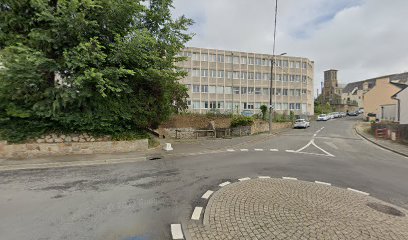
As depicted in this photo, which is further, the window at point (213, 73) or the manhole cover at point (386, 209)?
the window at point (213, 73)

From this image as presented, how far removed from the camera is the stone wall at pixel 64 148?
1012cm

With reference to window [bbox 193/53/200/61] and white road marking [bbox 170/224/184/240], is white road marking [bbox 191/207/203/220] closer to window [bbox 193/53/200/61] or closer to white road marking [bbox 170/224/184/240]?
white road marking [bbox 170/224/184/240]

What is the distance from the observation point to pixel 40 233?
4.05m

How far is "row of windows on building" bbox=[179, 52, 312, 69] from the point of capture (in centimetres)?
4881

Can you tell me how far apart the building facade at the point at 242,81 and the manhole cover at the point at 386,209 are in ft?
135

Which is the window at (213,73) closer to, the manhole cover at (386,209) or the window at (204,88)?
the window at (204,88)

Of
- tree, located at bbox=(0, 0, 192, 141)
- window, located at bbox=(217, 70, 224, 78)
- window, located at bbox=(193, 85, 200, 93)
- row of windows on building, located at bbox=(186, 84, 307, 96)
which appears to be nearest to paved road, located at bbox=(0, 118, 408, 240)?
tree, located at bbox=(0, 0, 192, 141)

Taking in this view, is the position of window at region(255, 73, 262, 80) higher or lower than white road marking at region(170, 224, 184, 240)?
higher

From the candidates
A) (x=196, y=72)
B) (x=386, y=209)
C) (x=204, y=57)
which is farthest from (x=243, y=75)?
(x=386, y=209)

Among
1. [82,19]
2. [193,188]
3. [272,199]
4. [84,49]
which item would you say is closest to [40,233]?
[193,188]

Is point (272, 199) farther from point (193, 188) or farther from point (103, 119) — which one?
point (103, 119)

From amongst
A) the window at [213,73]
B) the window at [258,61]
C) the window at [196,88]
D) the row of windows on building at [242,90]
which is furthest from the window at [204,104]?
the window at [258,61]

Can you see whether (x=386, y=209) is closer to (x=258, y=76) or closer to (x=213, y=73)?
(x=213, y=73)

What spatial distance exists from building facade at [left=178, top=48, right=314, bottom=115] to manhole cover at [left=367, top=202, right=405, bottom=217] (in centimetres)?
4128
